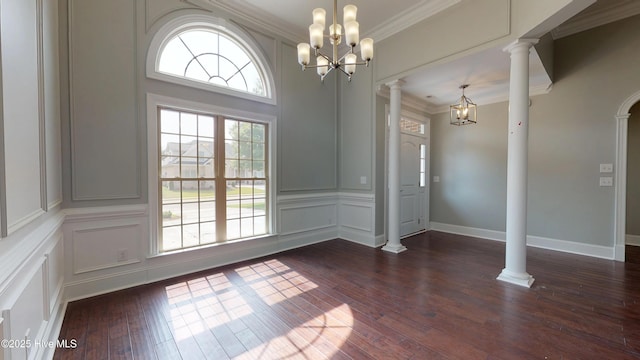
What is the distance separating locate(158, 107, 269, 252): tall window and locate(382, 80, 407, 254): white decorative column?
2069mm

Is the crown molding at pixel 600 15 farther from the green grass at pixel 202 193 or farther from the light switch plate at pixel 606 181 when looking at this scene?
the green grass at pixel 202 193

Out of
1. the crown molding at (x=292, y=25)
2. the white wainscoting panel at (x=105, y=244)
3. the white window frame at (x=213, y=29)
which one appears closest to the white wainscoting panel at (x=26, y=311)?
the white wainscoting panel at (x=105, y=244)

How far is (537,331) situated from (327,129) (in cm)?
380

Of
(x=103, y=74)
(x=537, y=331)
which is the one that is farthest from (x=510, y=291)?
(x=103, y=74)

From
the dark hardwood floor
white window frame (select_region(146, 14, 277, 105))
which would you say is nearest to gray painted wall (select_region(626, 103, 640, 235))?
the dark hardwood floor

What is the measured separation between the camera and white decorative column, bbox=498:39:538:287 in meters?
2.82

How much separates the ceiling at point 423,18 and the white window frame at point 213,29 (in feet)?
0.88

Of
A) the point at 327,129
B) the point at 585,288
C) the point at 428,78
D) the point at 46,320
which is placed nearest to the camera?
the point at 46,320

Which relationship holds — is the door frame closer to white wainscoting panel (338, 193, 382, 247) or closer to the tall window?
white wainscoting panel (338, 193, 382, 247)

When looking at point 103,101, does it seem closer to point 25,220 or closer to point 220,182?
point 220,182

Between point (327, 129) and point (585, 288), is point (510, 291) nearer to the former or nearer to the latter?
point (585, 288)

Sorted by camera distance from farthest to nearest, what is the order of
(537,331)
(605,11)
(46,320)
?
(605,11) → (537,331) → (46,320)

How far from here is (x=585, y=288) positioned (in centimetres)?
278

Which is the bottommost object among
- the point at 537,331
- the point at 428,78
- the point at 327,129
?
the point at 537,331
